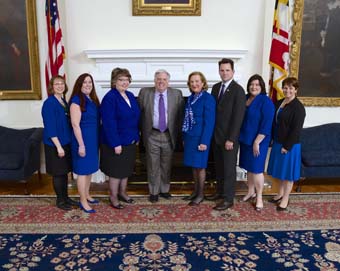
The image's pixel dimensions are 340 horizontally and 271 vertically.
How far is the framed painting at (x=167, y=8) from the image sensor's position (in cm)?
489

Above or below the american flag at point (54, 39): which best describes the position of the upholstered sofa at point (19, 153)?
below

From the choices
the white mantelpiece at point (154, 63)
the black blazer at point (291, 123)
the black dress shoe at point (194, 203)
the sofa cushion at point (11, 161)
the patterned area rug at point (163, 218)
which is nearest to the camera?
the patterned area rug at point (163, 218)

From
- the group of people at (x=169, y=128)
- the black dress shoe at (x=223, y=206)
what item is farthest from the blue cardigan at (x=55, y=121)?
the black dress shoe at (x=223, y=206)

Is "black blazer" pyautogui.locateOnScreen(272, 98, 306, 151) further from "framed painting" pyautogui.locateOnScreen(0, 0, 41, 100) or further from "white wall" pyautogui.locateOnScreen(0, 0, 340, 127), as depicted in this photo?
"framed painting" pyautogui.locateOnScreen(0, 0, 41, 100)

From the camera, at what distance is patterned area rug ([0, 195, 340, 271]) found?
3012 mm

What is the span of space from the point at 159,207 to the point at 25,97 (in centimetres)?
274

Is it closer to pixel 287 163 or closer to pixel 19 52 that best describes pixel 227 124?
pixel 287 163

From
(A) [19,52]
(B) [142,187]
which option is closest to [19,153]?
(A) [19,52]

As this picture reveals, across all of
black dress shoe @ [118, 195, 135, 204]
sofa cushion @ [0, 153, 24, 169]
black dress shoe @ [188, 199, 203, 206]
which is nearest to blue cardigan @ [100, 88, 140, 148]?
black dress shoe @ [118, 195, 135, 204]

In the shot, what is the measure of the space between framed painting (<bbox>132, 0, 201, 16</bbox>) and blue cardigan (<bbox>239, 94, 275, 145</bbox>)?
1.83 meters

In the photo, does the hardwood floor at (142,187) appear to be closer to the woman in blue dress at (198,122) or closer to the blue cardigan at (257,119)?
the woman in blue dress at (198,122)

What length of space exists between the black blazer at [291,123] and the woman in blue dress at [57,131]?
7.80ft

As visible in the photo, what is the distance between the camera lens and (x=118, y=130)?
3896 mm

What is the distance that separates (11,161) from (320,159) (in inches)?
164
